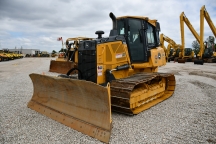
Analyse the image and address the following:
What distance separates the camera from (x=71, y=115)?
4.35 meters

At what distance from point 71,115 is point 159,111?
2.24 metres

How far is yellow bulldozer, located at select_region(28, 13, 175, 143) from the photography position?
3939 millimetres

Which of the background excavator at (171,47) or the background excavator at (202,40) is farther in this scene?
the background excavator at (171,47)

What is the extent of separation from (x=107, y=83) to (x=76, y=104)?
3.04 ft

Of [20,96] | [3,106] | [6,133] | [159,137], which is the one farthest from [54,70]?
[159,137]

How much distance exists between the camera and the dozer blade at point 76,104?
12.3ft

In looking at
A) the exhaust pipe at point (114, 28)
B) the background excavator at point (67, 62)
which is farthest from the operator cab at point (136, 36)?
the background excavator at point (67, 62)

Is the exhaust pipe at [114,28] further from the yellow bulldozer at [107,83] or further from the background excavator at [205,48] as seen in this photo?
the background excavator at [205,48]

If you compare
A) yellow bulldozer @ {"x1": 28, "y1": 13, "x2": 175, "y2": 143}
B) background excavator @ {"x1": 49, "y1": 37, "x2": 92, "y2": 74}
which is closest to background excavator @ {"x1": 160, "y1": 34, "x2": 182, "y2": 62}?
→ background excavator @ {"x1": 49, "y1": 37, "x2": 92, "y2": 74}

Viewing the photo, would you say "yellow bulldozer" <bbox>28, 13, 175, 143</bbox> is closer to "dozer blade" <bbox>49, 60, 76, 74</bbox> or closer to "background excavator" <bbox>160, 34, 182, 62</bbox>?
"dozer blade" <bbox>49, 60, 76, 74</bbox>

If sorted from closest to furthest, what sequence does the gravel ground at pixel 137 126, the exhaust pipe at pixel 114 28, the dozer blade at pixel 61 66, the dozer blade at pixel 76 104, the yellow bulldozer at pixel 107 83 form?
1. the gravel ground at pixel 137 126
2. the dozer blade at pixel 76 104
3. the yellow bulldozer at pixel 107 83
4. the exhaust pipe at pixel 114 28
5. the dozer blade at pixel 61 66

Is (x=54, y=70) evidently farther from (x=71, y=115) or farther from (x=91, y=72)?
(x=71, y=115)

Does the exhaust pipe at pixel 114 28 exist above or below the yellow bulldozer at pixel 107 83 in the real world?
above

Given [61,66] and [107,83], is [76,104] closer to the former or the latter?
[107,83]
